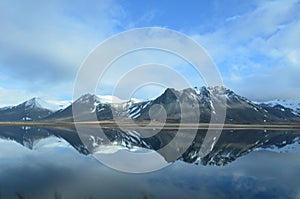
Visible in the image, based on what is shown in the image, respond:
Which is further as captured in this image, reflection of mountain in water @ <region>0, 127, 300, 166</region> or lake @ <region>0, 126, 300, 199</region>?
reflection of mountain in water @ <region>0, 127, 300, 166</region>

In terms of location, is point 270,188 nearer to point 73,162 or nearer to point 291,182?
point 291,182

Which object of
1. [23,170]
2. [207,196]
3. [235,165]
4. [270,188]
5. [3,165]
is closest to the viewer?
[207,196]

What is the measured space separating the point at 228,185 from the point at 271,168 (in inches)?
554

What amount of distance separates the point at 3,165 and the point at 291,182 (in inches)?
1262

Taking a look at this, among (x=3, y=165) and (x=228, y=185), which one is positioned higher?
(x=3, y=165)

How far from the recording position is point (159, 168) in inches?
1522

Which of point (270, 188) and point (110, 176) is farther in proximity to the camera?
point (110, 176)

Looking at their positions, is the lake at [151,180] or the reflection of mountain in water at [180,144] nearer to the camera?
the lake at [151,180]

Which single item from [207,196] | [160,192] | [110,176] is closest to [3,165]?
[110,176]

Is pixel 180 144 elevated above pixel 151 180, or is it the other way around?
A: pixel 180 144

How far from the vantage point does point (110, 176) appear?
32.7 metres

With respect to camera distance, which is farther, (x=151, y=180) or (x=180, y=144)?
(x=180, y=144)

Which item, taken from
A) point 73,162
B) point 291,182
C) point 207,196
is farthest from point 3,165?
point 291,182

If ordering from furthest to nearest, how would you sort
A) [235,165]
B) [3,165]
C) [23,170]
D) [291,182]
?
[235,165]
[3,165]
[23,170]
[291,182]
